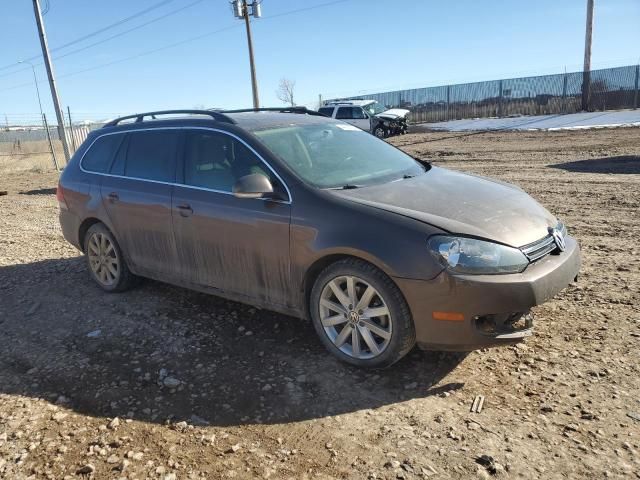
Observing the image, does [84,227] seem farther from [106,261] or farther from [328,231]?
[328,231]

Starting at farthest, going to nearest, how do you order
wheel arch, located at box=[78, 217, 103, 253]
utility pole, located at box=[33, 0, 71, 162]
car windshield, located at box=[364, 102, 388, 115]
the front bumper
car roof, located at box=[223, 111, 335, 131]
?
car windshield, located at box=[364, 102, 388, 115] → utility pole, located at box=[33, 0, 71, 162] → wheel arch, located at box=[78, 217, 103, 253] → car roof, located at box=[223, 111, 335, 131] → the front bumper

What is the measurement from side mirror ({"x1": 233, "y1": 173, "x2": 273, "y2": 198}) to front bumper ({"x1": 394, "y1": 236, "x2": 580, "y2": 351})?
3.92 feet

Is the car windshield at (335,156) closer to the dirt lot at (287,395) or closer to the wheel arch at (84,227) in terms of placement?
the dirt lot at (287,395)

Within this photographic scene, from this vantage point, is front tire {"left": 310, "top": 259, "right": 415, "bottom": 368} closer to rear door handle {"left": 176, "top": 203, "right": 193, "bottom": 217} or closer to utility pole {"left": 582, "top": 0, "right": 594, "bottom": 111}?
rear door handle {"left": 176, "top": 203, "right": 193, "bottom": 217}

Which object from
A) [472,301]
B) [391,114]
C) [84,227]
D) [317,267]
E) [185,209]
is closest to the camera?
[472,301]

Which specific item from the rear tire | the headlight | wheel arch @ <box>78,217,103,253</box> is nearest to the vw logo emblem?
the headlight

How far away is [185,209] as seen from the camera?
449 cm

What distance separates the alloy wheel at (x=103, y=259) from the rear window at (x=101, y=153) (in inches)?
27.8

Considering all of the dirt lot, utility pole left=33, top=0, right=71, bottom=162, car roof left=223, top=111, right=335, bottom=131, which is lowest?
the dirt lot

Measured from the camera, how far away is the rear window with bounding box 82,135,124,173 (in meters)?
5.45

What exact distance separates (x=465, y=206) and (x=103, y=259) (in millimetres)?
3837

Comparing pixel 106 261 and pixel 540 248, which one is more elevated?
pixel 540 248

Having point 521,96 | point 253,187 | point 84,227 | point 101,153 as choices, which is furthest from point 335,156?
point 521,96

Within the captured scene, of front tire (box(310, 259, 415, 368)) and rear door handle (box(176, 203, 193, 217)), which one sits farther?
rear door handle (box(176, 203, 193, 217))
